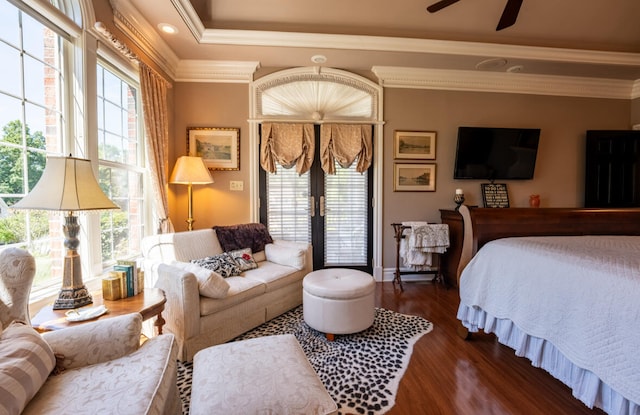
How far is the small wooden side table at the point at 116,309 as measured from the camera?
1369 millimetres

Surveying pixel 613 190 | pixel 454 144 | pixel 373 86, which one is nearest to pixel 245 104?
pixel 373 86

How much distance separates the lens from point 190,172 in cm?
312

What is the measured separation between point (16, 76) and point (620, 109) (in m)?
6.70

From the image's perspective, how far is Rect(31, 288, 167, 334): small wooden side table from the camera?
137 cm

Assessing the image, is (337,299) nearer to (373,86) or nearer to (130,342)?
(130,342)

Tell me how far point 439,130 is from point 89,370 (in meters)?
4.11

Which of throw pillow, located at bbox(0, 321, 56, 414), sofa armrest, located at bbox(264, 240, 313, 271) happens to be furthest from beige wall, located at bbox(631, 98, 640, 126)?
throw pillow, located at bbox(0, 321, 56, 414)

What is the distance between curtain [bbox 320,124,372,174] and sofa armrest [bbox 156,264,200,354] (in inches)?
88.8

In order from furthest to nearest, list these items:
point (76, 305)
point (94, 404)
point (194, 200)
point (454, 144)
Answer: point (454, 144), point (194, 200), point (76, 305), point (94, 404)

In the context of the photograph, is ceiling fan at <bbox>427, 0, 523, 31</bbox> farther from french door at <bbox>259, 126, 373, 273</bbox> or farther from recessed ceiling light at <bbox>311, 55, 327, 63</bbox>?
french door at <bbox>259, 126, 373, 273</bbox>

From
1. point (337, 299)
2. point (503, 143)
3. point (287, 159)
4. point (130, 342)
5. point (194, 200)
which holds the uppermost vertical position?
point (503, 143)

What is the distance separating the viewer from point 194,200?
3604mm

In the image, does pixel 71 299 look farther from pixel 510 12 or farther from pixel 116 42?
pixel 510 12

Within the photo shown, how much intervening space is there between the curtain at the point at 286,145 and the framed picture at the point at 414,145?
1158 mm
